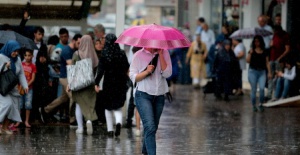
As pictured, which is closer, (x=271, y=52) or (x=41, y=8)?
(x=41, y=8)

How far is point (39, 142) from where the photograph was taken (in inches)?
585

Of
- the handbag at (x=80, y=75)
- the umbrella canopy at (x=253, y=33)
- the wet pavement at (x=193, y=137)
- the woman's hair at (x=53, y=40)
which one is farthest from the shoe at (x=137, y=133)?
the umbrella canopy at (x=253, y=33)

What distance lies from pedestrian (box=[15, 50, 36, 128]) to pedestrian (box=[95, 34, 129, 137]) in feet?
6.43

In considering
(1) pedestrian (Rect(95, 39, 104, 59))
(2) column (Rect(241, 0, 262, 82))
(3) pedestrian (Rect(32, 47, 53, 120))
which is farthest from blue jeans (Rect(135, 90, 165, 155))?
(2) column (Rect(241, 0, 262, 82))

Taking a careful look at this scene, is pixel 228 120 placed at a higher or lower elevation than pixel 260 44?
lower

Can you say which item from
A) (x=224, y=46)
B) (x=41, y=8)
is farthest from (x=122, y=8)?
(x=224, y=46)

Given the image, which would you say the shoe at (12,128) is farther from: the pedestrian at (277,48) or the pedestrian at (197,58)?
the pedestrian at (197,58)

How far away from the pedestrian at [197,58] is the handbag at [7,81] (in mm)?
15009

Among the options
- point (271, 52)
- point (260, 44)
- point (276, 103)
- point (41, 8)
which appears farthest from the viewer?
point (271, 52)

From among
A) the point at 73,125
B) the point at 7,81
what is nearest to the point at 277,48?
the point at 73,125

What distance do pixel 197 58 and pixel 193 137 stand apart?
15.2 metres

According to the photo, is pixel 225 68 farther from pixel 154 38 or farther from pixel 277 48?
pixel 154 38

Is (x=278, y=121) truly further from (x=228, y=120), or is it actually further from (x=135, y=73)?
(x=135, y=73)

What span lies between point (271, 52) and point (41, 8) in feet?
25.8
